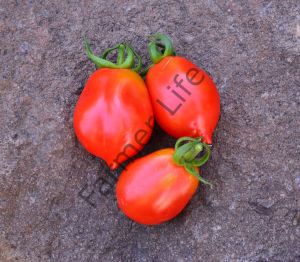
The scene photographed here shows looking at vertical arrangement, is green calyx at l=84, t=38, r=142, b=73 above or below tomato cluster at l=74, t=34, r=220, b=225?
above

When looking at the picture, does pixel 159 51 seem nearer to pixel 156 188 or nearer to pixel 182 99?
pixel 182 99

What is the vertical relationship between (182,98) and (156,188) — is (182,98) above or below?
above

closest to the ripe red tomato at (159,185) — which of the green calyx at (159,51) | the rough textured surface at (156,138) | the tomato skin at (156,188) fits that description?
the tomato skin at (156,188)

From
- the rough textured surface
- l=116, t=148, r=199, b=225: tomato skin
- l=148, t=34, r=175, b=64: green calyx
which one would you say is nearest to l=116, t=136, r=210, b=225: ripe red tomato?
l=116, t=148, r=199, b=225: tomato skin

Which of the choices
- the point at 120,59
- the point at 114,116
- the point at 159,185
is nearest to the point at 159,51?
the point at 120,59

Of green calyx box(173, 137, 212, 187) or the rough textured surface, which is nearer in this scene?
green calyx box(173, 137, 212, 187)

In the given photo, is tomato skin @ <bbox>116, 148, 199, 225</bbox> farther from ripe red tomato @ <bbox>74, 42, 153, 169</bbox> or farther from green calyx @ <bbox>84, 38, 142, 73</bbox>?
green calyx @ <bbox>84, 38, 142, 73</bbox>

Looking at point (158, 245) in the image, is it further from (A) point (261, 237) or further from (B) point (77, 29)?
(B) point (77, 29)
